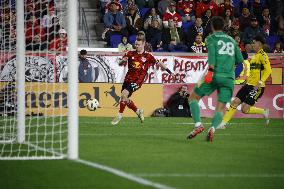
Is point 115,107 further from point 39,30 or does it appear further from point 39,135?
point 39,135

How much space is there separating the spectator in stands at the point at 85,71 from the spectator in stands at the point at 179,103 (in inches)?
93.8

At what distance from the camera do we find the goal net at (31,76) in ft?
38.6

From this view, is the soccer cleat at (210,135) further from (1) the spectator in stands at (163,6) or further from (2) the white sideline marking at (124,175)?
(1) the spectator in stands at (163,6)

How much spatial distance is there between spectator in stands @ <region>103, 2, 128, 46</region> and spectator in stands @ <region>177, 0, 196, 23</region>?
94.2 inches

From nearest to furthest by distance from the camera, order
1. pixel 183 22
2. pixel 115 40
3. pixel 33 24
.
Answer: pixel 33 24 → pixel 115 40 → pixel 183 22

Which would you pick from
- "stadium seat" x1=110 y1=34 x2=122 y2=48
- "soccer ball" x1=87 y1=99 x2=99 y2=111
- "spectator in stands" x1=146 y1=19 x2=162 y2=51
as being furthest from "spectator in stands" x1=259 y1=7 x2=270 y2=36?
"soccer ball" x1=87 y1=99 x2=99 y2=111

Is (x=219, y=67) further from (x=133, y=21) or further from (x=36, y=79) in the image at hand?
(x=133, y=21)

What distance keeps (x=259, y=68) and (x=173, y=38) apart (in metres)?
7.60

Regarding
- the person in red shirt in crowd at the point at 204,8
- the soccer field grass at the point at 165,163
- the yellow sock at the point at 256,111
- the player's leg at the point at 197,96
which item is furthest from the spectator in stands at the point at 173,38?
the player's leg at the point at 197,96

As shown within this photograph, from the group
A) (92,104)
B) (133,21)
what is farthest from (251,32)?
(92,104)

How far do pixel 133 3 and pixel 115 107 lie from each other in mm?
4583

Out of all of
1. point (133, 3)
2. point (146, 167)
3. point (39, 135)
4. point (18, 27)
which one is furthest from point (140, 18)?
point (146, 167)

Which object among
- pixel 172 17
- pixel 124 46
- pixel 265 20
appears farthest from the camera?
pixel 265 20

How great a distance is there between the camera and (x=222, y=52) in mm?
13211
